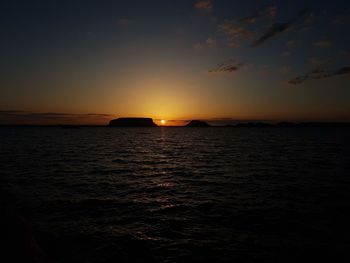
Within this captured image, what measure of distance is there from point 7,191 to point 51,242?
11053 mm

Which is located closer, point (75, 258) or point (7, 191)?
point (75, 258)

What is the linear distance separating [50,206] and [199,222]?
8826mm

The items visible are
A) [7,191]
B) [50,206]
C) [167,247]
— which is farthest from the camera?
[7,191]

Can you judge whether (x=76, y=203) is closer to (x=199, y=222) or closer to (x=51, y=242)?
(x=51, y=242)

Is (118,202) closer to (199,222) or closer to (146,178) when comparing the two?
(199,222)

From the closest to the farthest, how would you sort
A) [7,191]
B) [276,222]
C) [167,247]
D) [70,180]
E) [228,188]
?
[167,247] → [276,222] → [7,191] → [228,188] → [70,180]

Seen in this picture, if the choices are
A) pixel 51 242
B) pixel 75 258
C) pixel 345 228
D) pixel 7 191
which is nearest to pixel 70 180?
pixel 7 191

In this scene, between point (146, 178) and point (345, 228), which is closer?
point (345, 228)

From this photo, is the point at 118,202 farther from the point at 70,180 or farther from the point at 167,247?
the point at 70,180

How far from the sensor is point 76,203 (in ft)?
54.5

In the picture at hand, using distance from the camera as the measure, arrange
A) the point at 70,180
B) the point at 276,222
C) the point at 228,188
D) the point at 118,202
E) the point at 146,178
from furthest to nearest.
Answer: the point at 146,178 < the point at 70,180 < the point at 228,188 < the point at 118,202 < the point at 276,222

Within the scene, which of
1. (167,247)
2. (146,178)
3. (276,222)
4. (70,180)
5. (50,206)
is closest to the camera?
(167,247)

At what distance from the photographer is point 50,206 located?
15805 millimetres

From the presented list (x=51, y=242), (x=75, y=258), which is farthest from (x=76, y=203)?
(x=75, y=258)
